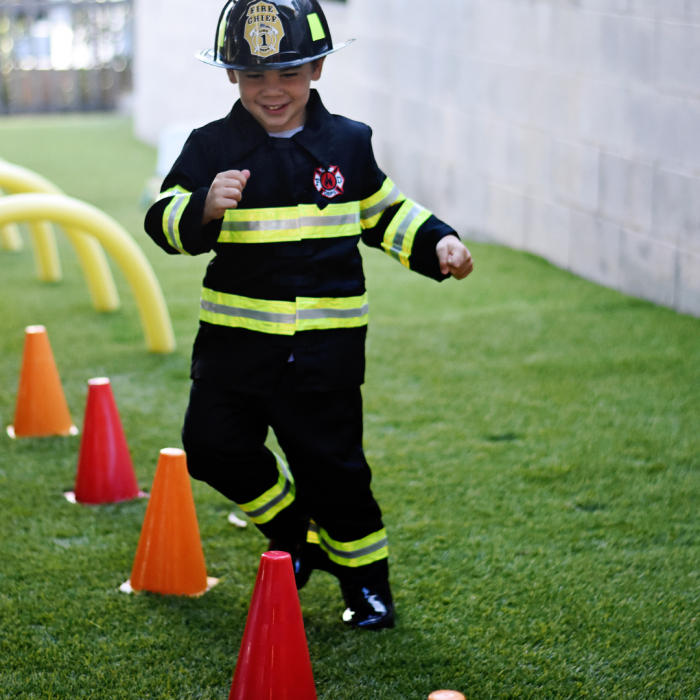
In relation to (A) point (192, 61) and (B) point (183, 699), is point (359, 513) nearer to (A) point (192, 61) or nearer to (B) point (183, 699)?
(B) point (183, 699)

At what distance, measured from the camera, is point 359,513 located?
2.74 m

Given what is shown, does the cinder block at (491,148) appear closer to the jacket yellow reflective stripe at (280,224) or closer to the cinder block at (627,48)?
the cinder block at (627,48)

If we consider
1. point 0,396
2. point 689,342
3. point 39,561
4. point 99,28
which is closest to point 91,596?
point 39,561

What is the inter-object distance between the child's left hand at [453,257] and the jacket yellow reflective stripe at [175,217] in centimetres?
63

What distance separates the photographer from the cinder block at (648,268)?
5.87 metres

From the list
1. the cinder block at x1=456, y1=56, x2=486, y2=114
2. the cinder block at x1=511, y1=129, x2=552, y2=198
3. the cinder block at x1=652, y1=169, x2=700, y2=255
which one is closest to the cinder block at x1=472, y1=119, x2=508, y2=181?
the cinder block at x1=456, y1=56, x2=486, y2=114

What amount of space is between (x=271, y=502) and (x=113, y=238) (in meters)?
2.67

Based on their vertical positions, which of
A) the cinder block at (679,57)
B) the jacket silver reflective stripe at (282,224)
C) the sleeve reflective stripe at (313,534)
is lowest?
the sleeve reflective stripe at (313,534)

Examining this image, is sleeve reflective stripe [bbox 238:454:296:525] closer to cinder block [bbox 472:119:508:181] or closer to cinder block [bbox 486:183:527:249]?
cinder block [bbox 486:183:527:249]

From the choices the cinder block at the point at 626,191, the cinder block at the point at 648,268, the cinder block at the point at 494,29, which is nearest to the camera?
the cinder block at the point at 648,268

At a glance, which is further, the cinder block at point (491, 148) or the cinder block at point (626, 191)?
the cinder block at point (491, 148)

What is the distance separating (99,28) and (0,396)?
515 inches

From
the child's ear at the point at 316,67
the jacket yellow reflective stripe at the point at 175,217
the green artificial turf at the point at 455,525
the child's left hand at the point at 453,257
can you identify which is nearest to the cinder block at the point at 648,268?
the green artificial turf at the point at 455,525

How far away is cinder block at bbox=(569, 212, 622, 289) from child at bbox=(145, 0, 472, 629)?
12.7 feet
